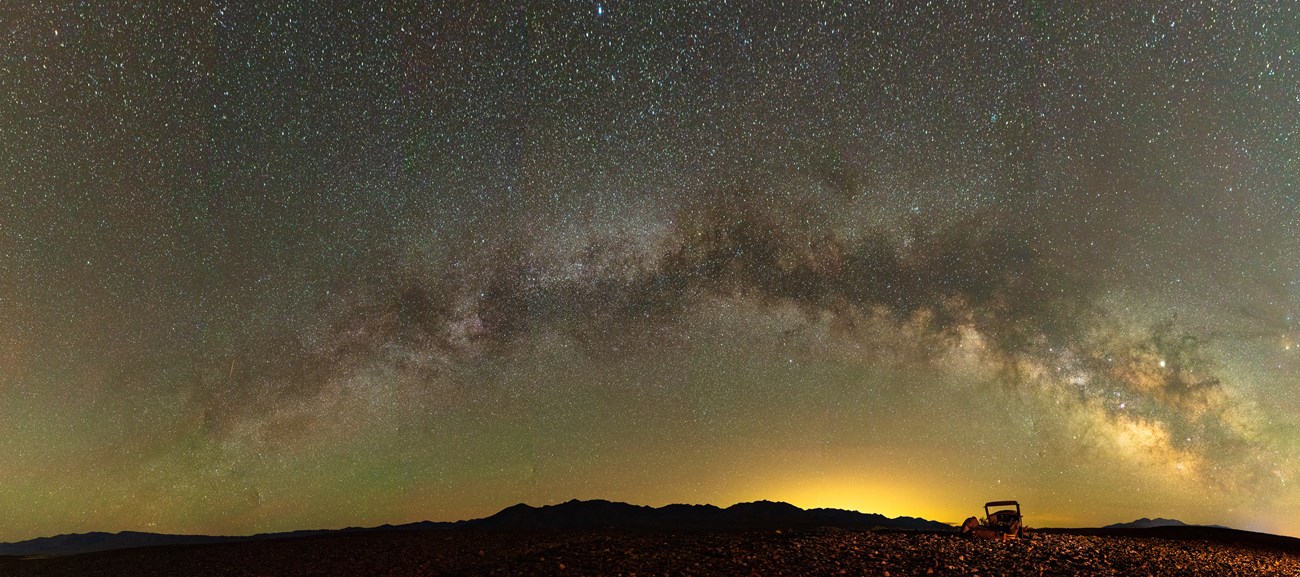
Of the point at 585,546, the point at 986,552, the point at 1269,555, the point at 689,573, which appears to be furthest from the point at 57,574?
the point at 1269,555

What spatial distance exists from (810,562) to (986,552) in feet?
23.7

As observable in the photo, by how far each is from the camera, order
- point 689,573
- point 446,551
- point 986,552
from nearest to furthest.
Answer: point 689,573 → point 986,552 → point 446,551

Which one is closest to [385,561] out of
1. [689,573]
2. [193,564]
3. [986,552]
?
[193,564]

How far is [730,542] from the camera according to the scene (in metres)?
26.9

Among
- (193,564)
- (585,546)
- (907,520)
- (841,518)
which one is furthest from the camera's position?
(841,518)

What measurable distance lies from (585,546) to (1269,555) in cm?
3079

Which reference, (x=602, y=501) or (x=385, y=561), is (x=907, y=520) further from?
(x=385, y=561)

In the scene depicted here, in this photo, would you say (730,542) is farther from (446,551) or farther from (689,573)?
(446,551)

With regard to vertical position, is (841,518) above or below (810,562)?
below

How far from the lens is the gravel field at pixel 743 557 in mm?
21734

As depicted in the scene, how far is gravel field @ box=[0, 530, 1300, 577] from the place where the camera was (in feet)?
71.3

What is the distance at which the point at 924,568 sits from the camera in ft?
69.8

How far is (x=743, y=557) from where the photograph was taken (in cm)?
2308

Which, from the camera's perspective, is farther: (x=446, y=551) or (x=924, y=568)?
(x=446, y=551)
